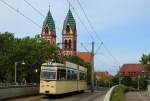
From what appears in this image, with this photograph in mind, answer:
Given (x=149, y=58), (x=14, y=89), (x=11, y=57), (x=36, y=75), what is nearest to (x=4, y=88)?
(x=14, y=89)

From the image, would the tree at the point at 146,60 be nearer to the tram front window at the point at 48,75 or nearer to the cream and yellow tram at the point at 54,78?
the cream and yellow tram at the point at 54,78

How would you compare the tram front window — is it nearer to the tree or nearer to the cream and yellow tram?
the cream and yellow tram

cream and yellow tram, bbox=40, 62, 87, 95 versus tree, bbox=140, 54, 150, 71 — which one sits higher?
tree, bbox=140, 54, 150, 71

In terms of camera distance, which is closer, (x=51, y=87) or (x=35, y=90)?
(x=51, y=87)

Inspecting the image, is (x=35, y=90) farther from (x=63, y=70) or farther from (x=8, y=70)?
(x=8, y=70)

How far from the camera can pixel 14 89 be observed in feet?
126

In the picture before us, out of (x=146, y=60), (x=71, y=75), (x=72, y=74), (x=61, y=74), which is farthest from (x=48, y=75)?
(x=146, y=60)

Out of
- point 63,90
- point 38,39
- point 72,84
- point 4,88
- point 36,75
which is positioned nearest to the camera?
point 4,88

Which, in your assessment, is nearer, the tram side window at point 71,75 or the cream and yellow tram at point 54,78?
the cream and yellow tram at point 54,78

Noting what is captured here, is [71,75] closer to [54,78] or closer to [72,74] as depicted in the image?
[72,74]

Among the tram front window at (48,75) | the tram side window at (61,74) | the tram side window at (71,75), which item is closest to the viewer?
the tram front window at (48,75)

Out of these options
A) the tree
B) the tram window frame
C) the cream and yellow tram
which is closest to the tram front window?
the cream and yellow tram

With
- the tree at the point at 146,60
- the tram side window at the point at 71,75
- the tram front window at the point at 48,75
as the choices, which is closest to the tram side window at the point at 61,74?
the tram front window at the point at 48,75

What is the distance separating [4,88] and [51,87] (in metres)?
4.78
